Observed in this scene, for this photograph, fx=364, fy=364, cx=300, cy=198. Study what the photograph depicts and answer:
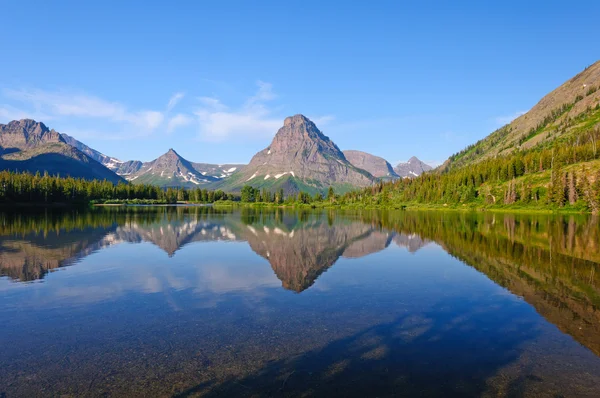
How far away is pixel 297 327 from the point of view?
1833cm

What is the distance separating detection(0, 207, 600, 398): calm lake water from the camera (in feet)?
42.0

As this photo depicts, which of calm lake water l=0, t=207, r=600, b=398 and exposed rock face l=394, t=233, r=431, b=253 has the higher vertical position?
calm lake water l=0, t=207, r=600, b=398

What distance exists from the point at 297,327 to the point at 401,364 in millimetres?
5809

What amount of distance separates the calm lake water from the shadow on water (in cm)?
7

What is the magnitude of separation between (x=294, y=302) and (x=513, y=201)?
7046 inches

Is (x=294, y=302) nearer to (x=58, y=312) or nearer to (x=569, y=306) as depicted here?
(x=58, y=312)

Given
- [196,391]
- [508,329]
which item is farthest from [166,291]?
[508,329]

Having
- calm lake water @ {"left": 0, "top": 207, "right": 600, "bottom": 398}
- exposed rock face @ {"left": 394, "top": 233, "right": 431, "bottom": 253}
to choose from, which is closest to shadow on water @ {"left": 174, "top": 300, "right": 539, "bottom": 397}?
calm lake water @ {"left": 0, "top": 207, "right": 600, "bottom": 398}

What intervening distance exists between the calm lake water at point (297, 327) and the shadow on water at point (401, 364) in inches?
2.8

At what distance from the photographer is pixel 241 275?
31.3 metres

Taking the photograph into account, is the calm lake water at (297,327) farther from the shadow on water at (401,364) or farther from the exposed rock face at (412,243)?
the exposed rock face at (412,243)

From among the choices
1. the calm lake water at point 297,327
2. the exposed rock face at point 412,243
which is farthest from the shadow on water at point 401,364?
the exposed rock face at point 412,243

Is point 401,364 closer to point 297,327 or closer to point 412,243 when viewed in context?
point 297,327

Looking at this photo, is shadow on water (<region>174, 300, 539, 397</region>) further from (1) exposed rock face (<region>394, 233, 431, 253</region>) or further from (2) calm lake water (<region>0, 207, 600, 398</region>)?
(1) exposed rock face (<region>394, 233, 431, 253</region>)
